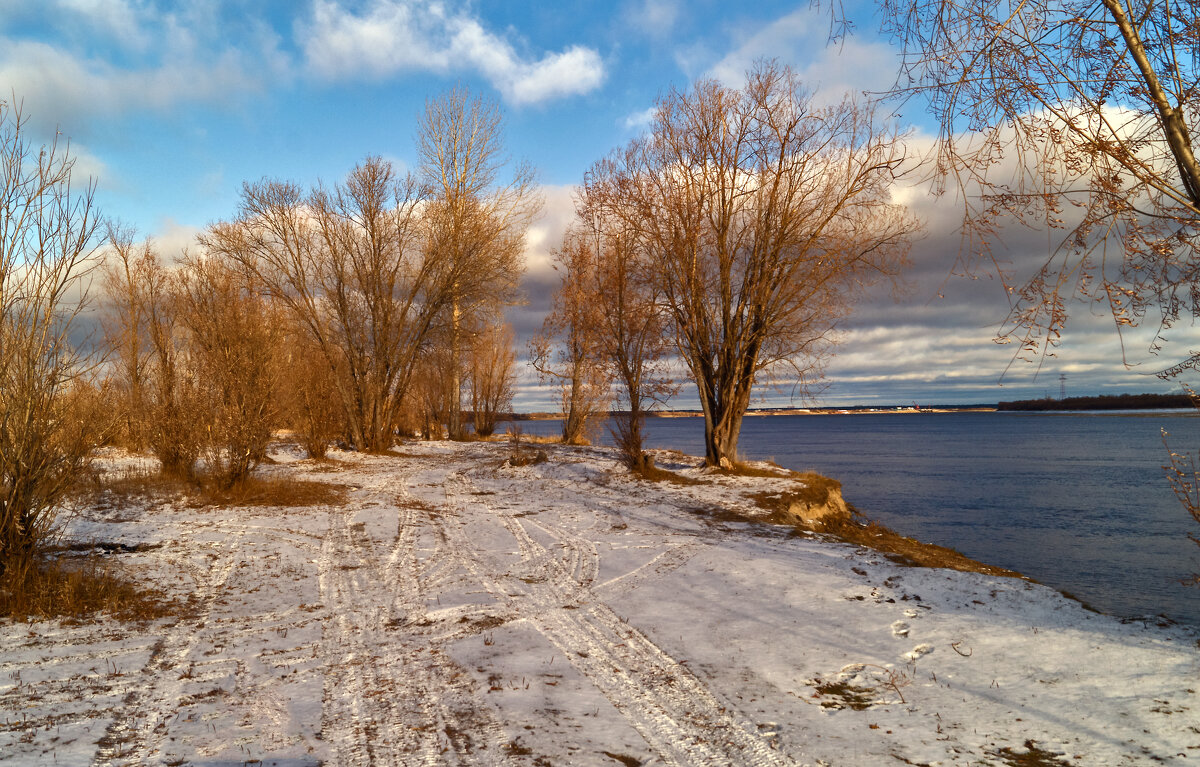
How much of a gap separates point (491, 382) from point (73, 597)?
32610 millimetres

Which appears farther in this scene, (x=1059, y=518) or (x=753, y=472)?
(x=1059, y=518)

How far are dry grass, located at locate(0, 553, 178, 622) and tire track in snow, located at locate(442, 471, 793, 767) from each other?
3.91 meters

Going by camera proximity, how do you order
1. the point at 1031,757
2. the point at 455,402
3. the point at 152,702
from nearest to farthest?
the point at 1031,757 < the point at 152,702 < the point at 455,402

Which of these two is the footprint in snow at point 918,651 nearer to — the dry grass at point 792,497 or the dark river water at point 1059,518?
the dark river water at point 1059,518

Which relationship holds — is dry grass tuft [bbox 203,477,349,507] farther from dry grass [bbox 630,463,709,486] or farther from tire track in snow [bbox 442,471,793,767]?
dry grass [bbox 630,463,709,486]

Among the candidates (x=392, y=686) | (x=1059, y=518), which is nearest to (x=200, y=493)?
(x=392, y=686)

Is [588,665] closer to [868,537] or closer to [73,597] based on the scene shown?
[73,597]

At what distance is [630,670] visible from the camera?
19.0ft

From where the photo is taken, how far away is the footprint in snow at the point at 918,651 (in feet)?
19.6

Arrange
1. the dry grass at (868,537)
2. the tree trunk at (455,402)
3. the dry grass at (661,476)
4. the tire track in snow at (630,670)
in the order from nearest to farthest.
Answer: the tire track in snow at (630,670)
the dry grass at (868,537)
the dry grass at (661,476)
the tree trunk at (455,402)

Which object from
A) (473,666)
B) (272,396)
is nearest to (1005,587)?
(473,666)

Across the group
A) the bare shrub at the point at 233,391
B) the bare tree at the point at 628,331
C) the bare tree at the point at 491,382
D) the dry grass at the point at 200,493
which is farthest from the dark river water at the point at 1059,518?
the bare tree at the point at 491,382

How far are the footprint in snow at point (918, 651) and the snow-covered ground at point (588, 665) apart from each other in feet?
0.26

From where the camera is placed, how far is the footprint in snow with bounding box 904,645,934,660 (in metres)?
5.97
